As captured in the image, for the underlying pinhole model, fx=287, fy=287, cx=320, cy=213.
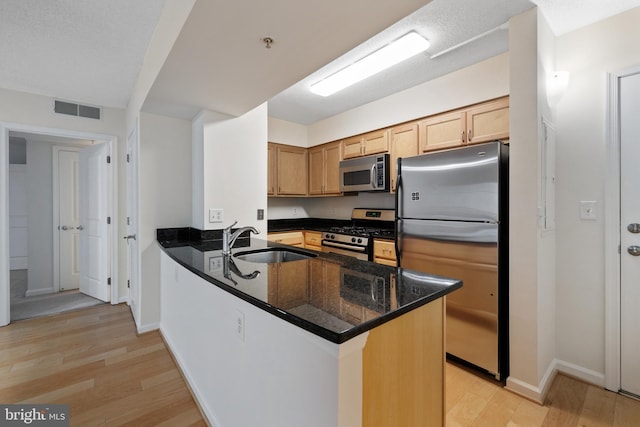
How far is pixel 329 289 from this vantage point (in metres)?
1.12

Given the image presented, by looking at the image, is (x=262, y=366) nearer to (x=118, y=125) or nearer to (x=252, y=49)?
(x=252, y=49)

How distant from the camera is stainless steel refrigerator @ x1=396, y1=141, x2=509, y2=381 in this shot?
1987mm

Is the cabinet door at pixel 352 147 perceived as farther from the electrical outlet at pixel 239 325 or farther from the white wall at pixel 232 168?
the electrical outlet at pixel 239 325

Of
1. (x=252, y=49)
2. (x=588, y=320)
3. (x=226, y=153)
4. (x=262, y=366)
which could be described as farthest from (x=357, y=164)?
(x=262, y=366)

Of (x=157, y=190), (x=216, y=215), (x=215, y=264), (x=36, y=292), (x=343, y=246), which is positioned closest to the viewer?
(x=215, y=264)

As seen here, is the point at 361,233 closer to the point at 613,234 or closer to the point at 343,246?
the point at 343,246

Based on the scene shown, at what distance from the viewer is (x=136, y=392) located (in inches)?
74.2

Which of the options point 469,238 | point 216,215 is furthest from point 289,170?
point 469,238

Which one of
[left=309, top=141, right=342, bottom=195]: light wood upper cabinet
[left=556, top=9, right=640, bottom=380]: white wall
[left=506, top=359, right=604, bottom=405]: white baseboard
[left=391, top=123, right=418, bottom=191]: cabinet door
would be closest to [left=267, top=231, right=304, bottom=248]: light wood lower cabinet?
[left=309, top=141, right=342, bottom=195]: light wood upper cabinet

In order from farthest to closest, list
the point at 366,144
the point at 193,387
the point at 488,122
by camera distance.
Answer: the point at 366,144 < the point at 488,122 < the point at 193,387

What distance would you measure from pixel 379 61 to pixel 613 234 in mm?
2050

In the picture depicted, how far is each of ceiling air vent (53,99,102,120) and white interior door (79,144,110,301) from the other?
0.36m

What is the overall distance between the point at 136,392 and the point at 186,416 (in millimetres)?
486

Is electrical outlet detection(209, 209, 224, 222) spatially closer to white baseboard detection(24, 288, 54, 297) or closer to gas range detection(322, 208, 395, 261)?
gas range detection(322, 208, 395, 261)
